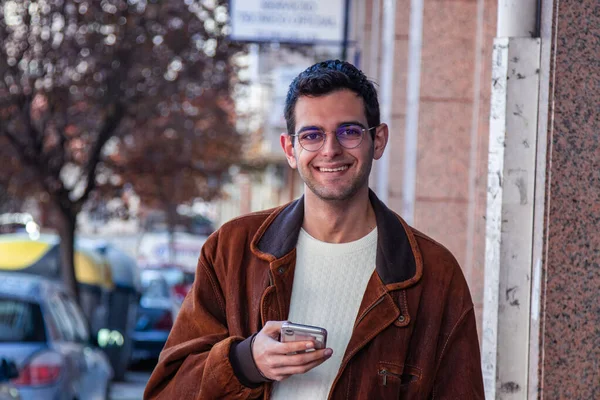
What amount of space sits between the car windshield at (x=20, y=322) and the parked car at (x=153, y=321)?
1162cm

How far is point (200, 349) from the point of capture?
11.2 ft

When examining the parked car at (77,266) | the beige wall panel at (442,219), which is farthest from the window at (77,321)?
the parked car at (77,266)

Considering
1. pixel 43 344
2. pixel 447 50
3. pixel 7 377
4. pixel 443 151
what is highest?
pixel 447 50

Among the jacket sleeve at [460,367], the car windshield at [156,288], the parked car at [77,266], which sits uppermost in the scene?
the jacket sleeve at [460,367]

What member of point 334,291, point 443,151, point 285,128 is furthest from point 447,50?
point 334,291

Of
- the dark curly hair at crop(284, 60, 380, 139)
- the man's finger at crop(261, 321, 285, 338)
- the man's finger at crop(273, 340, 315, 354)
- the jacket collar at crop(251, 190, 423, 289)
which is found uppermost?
the dark curly hair at crop(284, 60, 380, 139)

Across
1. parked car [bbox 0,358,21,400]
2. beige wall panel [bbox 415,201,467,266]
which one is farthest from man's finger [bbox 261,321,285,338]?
beige wall panel [bbox 415,201,467,266]

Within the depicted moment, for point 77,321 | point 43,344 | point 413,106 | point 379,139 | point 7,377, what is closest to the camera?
point 379,139

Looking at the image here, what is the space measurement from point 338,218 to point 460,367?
54cm

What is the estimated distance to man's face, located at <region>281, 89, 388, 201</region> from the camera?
3.39 meters

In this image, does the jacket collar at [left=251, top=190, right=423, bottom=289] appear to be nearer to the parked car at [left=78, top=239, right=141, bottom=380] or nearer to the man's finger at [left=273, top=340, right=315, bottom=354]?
the man's finger at [left=273, top=340, right=315, bottom=354]

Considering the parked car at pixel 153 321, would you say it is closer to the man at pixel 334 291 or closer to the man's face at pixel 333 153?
the man at pixel 334 291

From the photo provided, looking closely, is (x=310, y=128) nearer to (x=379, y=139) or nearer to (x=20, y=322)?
(x=379, y=139)

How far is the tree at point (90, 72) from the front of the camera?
583 inches
